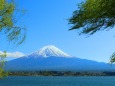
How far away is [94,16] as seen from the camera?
1204cm

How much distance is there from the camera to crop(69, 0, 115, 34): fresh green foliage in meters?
Result: 11.5

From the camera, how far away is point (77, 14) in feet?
43.5

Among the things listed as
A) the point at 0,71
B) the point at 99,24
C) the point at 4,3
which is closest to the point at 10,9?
the point at 4,3

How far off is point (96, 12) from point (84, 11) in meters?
1.05

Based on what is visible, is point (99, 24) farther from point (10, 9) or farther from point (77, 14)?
point (10, 9)

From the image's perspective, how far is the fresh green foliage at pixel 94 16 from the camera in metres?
11.5

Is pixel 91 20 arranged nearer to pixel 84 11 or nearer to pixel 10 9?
pixel 84 11

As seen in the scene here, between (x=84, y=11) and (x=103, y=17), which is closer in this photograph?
(x=103, y=17)

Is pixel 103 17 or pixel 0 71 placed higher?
pixel 103 17

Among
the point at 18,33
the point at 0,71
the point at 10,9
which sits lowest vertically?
the point at 0,71

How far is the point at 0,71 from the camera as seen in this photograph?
12.7 meters

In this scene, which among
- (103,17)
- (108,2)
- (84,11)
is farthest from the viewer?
(84,11)

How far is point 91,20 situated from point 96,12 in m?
0.53

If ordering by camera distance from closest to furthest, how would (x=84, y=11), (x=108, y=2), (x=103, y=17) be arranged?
(x=108, y=2) → (x=103, y=17) → (x=84, y=11)
